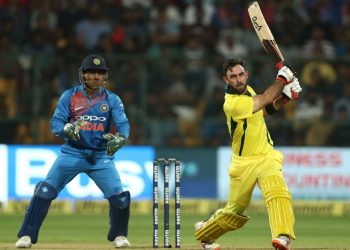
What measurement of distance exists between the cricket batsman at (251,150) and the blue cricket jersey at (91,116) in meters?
1.04

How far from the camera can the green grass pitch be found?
9.60m

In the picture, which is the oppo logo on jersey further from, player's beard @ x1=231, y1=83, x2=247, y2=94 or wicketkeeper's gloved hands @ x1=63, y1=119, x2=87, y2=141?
player's beard @ x1=231, y1=83, x2=247, y2=94

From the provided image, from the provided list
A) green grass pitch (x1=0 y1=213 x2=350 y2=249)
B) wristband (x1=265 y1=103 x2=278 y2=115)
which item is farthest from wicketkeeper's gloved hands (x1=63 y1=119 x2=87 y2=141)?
wristband (x1=265 y1=103 x2=278 y2=115)

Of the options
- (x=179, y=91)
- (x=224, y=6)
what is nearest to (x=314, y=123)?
(x=179, y=91)

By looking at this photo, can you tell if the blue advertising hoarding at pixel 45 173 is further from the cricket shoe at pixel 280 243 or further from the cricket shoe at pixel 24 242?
the cricket shoe at pixel 280 243

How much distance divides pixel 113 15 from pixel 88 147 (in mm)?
7157

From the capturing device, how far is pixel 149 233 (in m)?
11.2

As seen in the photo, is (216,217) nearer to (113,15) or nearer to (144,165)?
(144,165)

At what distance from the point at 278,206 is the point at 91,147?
1.78 metres

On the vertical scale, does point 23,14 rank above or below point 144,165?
above

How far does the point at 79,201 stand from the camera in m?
14.1

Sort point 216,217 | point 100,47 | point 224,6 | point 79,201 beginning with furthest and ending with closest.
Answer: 1. point 224,6
2. point 100,47
3. point 79,201
4. point 216,217

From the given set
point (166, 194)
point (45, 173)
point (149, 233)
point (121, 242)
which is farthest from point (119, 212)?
point (45, 173)

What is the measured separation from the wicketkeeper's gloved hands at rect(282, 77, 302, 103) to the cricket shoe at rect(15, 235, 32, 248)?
235 centimetres
